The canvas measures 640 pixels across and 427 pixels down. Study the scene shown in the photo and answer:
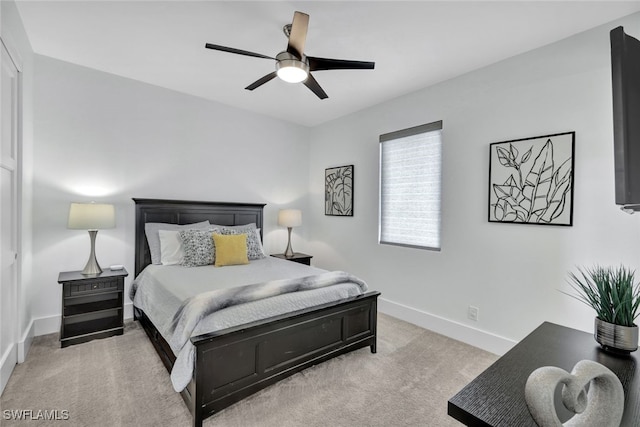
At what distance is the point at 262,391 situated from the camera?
211cm

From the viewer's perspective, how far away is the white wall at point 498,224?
7.25 feet

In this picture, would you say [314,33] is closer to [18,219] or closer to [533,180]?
[533,180]

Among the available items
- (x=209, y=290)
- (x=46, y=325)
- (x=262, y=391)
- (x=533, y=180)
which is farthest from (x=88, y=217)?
(x=533, y=180)

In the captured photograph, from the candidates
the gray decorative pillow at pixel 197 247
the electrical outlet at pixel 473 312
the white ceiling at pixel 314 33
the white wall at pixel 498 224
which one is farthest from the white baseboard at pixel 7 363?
the electrical outlet at pixel 473 312

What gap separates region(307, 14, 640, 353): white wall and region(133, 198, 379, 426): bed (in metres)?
1.01

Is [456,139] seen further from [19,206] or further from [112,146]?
[19,206]

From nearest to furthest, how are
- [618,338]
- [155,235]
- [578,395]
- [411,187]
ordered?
[578,395], [618,338], [155,235], [411,187]

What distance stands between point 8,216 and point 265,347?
6.97ft

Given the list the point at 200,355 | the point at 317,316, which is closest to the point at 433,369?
the point at 317,316

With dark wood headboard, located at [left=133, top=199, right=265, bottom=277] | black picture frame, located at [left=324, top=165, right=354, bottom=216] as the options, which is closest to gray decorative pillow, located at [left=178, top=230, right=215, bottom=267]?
dark wood headboard, located at [left=133, top=199, right=265, bottom=277]

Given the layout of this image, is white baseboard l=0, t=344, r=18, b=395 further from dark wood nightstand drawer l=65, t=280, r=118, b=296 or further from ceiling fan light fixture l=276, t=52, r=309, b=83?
ceiling fan light fixture l=276, t=52, r=309, b=83

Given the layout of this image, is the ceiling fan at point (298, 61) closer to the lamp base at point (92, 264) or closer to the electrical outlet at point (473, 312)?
the lamp base at point (92, 264)

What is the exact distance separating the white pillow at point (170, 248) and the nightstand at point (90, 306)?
1.33 ft

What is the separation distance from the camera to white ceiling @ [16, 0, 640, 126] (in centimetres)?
209
